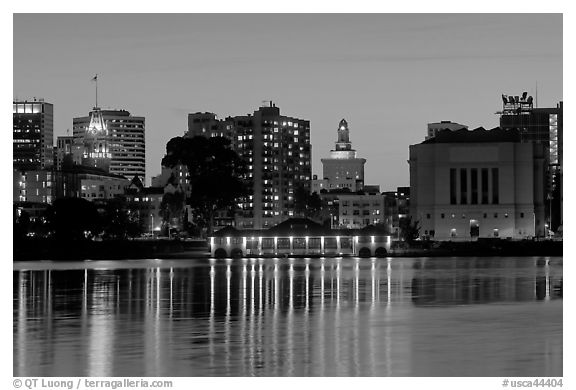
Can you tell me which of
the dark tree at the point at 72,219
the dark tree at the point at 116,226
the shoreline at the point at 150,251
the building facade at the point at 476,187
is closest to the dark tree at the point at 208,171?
the shoreline at the point at 150,251

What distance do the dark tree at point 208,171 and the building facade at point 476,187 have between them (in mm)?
48483

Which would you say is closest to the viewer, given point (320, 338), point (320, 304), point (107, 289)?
point (320, 338)

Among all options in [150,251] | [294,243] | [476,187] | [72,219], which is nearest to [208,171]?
[72,219]

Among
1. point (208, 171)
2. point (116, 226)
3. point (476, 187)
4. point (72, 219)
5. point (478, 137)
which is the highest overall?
point (478, 137)

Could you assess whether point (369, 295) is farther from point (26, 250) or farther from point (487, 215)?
point (487, 215)

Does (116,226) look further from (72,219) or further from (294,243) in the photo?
(294,243)

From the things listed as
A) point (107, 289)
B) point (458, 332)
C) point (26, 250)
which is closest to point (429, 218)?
point (26, 250)

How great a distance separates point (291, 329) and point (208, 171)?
112090mm

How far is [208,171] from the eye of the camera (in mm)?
142625

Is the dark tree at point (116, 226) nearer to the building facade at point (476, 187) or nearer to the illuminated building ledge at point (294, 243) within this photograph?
the building facade at point (476, 187)

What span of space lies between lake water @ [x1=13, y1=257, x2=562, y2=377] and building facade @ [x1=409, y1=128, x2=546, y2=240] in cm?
13036

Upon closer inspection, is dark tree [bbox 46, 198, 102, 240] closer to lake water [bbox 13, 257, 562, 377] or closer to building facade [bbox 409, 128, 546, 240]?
building facade [bbox 409, 128, 546, 240]
